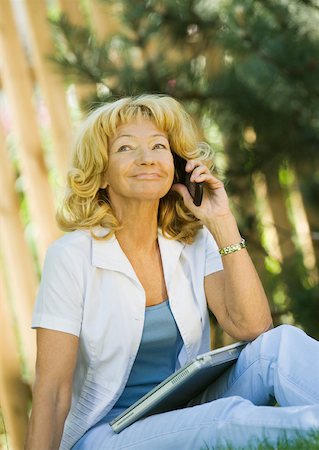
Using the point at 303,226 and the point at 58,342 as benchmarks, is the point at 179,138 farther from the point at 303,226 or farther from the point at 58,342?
→ the point at 303,226

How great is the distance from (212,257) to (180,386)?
18.8 inches

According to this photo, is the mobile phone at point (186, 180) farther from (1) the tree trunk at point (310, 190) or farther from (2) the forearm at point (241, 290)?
(1) the tree trunk at point (310, 190)

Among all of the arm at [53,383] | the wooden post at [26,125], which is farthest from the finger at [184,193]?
the wooden post at [26,125]

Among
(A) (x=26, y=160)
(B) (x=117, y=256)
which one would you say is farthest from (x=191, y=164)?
(A) (x=26, y=160)

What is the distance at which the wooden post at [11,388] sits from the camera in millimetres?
3588

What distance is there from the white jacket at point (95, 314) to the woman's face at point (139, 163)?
13 cm

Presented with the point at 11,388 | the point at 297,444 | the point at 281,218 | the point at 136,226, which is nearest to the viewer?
the point at 297,444

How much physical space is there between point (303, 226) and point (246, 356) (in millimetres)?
2103

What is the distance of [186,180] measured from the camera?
2.45 meters

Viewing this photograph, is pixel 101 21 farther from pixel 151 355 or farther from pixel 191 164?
pixel 151 355

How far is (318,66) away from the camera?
308 centimetres

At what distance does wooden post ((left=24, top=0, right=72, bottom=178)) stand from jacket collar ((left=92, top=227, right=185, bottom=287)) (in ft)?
4.47

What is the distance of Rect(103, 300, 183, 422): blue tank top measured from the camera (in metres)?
2.28

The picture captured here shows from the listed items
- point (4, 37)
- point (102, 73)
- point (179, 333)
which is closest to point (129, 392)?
point (179, 333)
